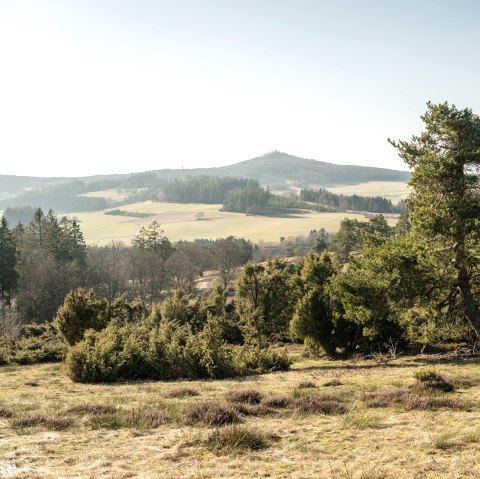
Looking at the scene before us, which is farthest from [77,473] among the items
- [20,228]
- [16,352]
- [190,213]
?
[190,213]

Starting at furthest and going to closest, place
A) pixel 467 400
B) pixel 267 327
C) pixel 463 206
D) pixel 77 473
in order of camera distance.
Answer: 1. pixel 267 327
2. pixel 463 206
3. pixel 467 400
4. pixel 77 473

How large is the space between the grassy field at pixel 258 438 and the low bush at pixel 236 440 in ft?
0.06

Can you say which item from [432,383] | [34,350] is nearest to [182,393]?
[432,383]

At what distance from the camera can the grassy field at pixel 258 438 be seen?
7141 mm

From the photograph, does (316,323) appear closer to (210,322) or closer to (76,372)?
(210,322)

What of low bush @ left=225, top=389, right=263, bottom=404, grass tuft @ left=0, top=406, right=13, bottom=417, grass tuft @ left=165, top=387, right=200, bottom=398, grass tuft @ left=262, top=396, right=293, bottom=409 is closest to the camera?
grass tuft @ left=0, top=406, right=13, bottom=417

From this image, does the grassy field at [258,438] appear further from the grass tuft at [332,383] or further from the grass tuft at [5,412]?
the grass tuft at [332,383]

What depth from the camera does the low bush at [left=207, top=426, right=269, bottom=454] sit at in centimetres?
816

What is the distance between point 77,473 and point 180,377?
1685 centimetres

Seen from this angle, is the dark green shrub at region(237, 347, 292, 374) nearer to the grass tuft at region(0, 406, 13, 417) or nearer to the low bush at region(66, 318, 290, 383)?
the low bush at region(66, 318, 290, 383)

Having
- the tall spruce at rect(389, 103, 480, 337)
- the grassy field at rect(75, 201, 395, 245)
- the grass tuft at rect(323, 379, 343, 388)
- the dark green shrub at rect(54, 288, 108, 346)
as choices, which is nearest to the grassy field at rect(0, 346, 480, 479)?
the grass tuft at rect(323, 379, 343, 388)

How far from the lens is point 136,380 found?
2319 centimetres

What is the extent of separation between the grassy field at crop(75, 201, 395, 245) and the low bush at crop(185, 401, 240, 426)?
13267 centimetres

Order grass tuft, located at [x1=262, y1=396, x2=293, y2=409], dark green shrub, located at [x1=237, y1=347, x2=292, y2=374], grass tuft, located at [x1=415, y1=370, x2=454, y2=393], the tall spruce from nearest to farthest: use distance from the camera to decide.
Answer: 1. grass tuft, located at [x1=262, y1=396, x2=293, y2=409]
2. grass tuft, located at [x1=415, y1=370, x2=454, y2=393]
3. the tall spruce
4. dark green shrub, located at [x1=237, y1=347, x2=292, y2=374]
